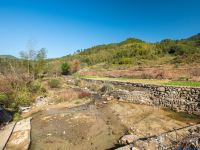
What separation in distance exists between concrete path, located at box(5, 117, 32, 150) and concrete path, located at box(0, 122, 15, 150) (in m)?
0.18

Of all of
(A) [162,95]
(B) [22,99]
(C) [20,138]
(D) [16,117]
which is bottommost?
(C) [20,138]

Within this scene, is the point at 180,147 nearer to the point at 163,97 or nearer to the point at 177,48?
the point at 163,97

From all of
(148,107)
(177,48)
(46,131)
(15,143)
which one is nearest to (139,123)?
(148,107)

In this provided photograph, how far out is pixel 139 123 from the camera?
30.8 feet

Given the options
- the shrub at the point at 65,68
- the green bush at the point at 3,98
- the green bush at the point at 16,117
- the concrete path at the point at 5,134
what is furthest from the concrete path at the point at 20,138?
the shrub at the point at 65,68

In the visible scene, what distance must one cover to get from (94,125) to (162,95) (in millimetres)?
5949

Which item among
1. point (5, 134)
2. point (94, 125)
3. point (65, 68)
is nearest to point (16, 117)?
point (5, 134)

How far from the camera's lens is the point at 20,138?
25.9ft

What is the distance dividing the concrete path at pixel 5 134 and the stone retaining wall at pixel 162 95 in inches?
353

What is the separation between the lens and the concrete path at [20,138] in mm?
7223

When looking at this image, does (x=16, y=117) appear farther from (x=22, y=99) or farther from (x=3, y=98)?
(x=22, y=99)

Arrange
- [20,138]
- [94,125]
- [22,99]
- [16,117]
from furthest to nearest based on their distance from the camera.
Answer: [22,99]
[16,117]
[94,125]
[20,138]

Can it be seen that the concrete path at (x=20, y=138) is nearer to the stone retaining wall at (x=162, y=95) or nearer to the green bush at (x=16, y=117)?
the green bush at (x=16, y=117)

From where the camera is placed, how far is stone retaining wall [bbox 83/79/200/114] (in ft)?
35.6
